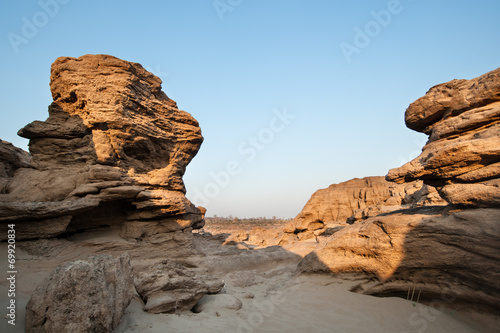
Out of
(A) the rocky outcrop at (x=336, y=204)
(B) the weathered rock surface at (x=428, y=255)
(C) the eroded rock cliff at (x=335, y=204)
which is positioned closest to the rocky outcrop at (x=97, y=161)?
(B) the weathered rock surface at (x=428, y=255)

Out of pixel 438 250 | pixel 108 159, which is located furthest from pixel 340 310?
pixel 108 159

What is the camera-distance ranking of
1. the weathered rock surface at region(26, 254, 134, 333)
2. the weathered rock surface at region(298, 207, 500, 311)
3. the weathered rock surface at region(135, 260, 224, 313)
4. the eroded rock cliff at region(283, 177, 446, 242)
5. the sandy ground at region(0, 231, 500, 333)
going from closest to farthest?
the weathered rock surface at region(26, 254, 134, 333) → the sandy ground at region(0, 231, 500, 333) → the weathered rock surface at region(298, 207, 500, 311) → the weathered rock surface at region(135, 260, 224, 313) → the eroded rock cliff at region(283, 177, 446, 242)

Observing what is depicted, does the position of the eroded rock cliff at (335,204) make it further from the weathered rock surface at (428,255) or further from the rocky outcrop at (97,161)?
the weathered rock surface at (428,255)

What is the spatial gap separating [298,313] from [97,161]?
8.93 metres

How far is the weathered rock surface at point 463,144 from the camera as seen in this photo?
18.1ft

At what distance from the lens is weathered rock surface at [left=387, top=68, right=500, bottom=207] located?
5.52 meters

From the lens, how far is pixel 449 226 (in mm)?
5699

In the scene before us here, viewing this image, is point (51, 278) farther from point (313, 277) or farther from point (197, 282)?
point (313, 277)

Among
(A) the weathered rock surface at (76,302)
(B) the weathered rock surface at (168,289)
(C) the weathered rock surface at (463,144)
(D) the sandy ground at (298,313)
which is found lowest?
(D) the sandy ground at (298,313)

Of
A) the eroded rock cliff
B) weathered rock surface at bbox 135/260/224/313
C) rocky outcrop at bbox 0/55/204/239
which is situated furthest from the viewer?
the eroded rock cliff

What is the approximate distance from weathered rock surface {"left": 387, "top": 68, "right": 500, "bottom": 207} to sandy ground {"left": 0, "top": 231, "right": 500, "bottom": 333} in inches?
106

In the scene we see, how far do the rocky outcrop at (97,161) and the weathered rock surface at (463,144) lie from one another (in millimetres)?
9450

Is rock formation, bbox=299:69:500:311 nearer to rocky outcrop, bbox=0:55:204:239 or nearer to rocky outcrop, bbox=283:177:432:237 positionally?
rocky outcrop, bbox=0:55:204:239

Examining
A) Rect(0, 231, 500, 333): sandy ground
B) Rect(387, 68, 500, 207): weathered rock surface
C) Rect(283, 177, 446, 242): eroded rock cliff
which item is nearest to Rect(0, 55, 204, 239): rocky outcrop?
Rect(0, 231, 500, 333): sandy ground
